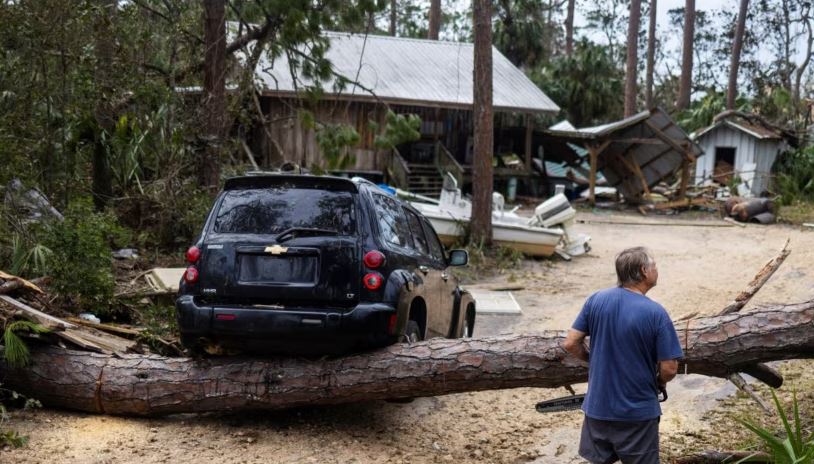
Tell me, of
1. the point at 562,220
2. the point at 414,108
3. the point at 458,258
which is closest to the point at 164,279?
the point at 458,258

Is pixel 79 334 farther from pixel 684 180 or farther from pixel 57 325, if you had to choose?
pixel 684 180

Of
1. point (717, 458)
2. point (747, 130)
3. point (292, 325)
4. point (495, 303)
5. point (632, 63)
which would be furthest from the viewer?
point (632, 63)

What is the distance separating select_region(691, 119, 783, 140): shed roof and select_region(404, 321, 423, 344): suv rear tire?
2484cm

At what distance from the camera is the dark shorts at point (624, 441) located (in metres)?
4.31

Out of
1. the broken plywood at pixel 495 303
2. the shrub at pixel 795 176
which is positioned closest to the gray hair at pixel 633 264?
the broken plywood at pixel 495 303

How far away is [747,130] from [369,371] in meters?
26.1

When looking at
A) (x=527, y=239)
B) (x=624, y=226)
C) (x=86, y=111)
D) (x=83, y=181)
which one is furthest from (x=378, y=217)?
(x=624, y=226)

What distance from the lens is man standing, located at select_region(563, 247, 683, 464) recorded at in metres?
4.23

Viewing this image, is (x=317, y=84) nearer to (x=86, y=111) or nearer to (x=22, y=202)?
(x=86, y=111)

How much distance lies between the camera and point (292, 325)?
236 inches

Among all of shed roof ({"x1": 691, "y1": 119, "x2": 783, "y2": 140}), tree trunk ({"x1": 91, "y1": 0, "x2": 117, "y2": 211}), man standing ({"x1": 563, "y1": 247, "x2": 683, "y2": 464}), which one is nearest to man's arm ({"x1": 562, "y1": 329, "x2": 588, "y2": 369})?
man standing ({"x1": 563, "y1": 247, "x2": 683, "y2": 464})

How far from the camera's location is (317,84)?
47.8 feet

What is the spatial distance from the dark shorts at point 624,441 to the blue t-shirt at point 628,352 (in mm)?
51

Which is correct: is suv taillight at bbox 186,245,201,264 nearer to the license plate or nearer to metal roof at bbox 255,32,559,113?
the license plate
